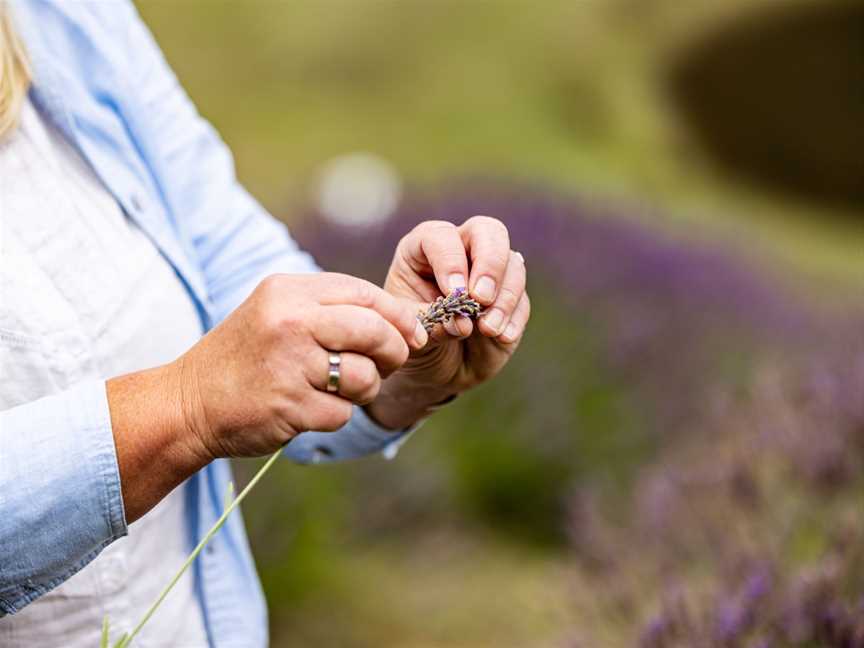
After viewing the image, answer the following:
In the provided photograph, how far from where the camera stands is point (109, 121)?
5.00ft

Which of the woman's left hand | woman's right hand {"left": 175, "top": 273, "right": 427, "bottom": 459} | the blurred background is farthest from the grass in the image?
woman's right hand {"left": 175, "top": 273, "right": 427, "bottom": 459}

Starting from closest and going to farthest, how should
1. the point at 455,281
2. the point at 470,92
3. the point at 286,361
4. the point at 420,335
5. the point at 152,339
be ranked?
the point at 286,361
the point at 420,335
the point at 455,281
the point at 152,339
the point at 470,92

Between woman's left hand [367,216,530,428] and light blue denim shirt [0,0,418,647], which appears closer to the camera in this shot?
light blue denim shirt [0,0,418,647]

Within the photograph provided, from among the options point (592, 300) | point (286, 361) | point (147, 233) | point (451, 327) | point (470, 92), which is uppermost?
point (470, 92)

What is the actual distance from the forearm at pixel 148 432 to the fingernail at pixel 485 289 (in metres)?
0.38

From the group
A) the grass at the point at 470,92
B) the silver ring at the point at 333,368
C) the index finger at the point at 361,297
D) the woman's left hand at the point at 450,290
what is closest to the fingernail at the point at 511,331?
the woman's left hand at the point at 450,290

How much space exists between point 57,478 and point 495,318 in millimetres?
555

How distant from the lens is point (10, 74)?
1431 mm

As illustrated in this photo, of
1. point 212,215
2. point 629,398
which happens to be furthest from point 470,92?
point 212,215

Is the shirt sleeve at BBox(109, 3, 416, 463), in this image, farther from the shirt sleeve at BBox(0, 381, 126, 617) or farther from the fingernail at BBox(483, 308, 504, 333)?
the shirt sleeve at BBox(0, 381, 126, 617)

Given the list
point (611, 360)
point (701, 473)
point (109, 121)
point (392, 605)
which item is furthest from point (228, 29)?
point (109, 121)

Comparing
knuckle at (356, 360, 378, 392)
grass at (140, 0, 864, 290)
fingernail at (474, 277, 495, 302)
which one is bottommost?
knuckle at (356, 360, 378, 392)

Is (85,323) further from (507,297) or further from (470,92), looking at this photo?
(470,92)

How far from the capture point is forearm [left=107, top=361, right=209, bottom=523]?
1146 mm
